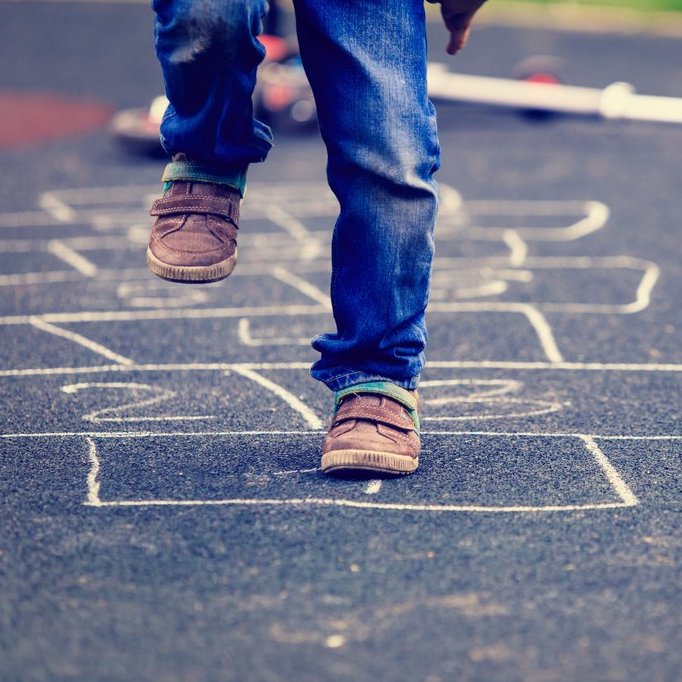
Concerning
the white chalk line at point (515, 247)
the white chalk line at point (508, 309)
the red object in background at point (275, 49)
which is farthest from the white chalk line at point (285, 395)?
the red object in background at point (275, 49)

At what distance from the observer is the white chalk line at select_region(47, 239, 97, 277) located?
415cm

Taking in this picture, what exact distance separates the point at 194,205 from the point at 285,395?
0.65m

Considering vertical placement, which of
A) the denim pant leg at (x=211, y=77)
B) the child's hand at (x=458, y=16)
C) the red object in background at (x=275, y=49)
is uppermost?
the red object in background at (x=275, y=49)

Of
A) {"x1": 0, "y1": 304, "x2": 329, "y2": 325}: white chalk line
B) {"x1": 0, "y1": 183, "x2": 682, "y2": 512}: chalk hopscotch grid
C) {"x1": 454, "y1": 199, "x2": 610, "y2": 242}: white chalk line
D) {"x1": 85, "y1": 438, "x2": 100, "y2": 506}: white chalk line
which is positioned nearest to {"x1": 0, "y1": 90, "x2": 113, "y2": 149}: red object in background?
{"x1": 0, "y1": 183, "x2": 682, "y2": 512}: chalk hopscotch grid

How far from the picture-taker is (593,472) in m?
2.37

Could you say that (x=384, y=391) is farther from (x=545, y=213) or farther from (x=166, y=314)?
(x=545, y=213)

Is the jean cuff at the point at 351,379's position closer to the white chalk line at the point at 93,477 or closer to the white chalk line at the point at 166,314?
the white chalk line at the point at 93,477

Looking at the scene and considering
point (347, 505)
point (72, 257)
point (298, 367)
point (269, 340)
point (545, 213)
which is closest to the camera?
point (347, 505)

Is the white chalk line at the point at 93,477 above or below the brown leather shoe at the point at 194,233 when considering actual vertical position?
below

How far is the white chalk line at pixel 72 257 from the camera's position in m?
4.15

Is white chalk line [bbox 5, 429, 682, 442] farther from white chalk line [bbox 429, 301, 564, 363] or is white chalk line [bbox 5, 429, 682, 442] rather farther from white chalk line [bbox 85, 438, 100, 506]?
white chalk line [bbox 429, 301, 564, 363]

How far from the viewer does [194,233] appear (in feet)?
7.76

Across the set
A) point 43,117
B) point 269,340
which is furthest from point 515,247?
point 43,117

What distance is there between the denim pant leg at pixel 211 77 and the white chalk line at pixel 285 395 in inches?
22.0
